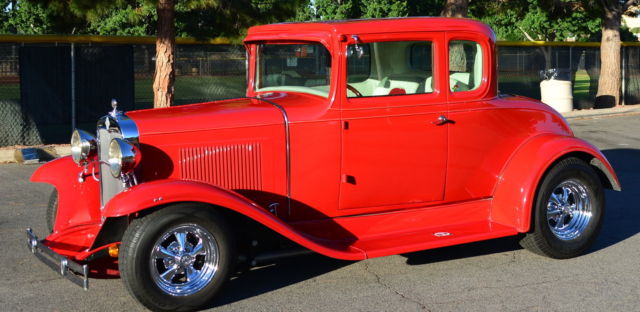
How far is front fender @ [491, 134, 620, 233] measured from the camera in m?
5.81

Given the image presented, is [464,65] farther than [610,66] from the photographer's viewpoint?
No

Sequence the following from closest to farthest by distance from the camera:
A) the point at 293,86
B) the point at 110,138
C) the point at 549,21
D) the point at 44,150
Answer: the point at 110,138, the point at 293,86, the point at 44,150, the point at 549,21

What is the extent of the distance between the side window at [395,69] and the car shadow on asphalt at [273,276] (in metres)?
1.36

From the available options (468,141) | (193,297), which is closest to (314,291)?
(193,297)

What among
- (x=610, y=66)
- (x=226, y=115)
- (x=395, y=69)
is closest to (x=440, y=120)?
(x=395, y=69)

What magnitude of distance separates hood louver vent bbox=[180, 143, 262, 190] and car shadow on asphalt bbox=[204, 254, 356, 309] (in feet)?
2.05

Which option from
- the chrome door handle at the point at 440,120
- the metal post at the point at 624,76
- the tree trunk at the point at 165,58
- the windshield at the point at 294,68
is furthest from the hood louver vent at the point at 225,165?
the metal post at the point at 624,76

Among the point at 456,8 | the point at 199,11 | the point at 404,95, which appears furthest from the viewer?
the point at 456,8

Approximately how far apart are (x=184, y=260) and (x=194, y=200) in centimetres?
40

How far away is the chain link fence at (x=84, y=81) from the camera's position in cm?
1326

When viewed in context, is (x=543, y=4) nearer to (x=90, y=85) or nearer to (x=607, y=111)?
(x=607, y=111)

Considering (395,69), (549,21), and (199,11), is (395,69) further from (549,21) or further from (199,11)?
(549,21)

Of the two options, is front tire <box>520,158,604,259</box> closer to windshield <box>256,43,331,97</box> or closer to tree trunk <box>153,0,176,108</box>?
windshield <box>256,43,331,97</box>

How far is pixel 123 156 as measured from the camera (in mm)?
4793
